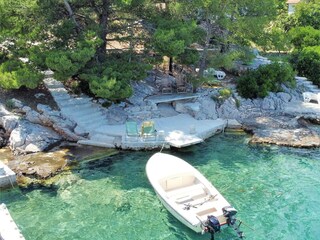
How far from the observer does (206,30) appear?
25.0m

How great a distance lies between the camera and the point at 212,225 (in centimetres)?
1327

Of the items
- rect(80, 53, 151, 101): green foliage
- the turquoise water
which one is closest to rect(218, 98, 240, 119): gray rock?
the turquoise water

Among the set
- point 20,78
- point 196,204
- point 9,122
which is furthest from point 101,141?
point 196,204

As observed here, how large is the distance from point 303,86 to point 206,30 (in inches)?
361

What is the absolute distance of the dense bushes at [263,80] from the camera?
26.1 metres

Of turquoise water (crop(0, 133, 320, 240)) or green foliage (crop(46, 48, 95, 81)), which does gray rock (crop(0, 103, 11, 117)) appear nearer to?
green foliage (crop(46, 48, 95, 81))

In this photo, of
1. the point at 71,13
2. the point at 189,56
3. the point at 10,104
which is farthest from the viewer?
the point at 189,56

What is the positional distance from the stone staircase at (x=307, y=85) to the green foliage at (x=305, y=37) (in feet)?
14.7

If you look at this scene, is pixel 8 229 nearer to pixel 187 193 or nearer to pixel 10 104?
pixel 187 193

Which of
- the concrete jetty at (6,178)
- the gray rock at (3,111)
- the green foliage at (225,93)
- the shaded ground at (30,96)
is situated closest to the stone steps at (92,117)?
the shaded ground at (30,96)

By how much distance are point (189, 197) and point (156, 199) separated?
1.57 m

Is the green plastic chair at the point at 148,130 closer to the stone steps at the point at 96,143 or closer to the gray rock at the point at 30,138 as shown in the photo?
the stone steps at the point at 96,143

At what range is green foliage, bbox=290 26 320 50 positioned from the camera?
33875mm

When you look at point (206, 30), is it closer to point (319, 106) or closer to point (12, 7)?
point (319, 106)
